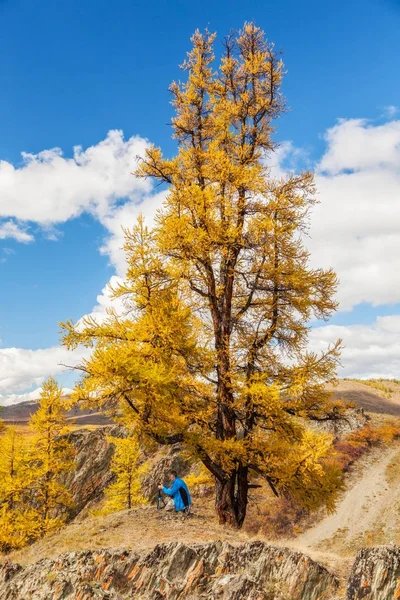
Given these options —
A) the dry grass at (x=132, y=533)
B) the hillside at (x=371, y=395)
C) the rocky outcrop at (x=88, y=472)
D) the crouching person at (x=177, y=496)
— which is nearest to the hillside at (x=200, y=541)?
the dry grass at (x=132, y=533)

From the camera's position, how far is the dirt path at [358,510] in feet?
74.3

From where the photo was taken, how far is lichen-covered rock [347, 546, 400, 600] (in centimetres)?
691

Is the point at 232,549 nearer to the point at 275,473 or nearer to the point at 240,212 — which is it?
the point at 275,473

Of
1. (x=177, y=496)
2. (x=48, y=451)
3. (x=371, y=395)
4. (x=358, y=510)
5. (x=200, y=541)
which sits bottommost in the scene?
(x=358, y=510)

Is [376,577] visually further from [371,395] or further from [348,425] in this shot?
[371,395]

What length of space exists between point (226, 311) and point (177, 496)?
19.7 feet

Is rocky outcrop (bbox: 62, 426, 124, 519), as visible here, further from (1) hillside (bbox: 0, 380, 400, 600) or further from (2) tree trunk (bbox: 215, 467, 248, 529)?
(2) tree trunk (bbox: 215, 467, 248, 529)

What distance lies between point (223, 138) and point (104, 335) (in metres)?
8.06

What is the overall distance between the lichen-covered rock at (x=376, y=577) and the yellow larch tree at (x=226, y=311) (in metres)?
4.30

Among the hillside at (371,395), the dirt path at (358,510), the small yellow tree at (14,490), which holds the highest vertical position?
the hillside at (371,395)

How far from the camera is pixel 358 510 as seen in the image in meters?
24.7

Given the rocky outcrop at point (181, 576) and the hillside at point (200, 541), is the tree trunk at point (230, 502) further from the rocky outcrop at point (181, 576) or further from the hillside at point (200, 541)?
the rocky outcrop at point (181, 576)

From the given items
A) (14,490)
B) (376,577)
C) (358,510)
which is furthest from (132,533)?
(358,510)

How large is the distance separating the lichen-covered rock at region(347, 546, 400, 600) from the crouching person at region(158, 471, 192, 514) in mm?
6088
